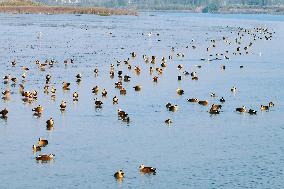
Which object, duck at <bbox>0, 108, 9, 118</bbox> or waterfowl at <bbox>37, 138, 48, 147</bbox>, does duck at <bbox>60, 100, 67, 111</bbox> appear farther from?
waterfowl at <bbox>37, 138, 48, 147</bbox>

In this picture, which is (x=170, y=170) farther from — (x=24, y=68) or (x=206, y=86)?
(x=24, y=68)

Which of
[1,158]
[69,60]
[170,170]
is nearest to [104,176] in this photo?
[170,170]

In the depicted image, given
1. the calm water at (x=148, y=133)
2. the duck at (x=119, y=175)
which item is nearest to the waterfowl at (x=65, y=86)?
the calm water at (x=148, y=133)

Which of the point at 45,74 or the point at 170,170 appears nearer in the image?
the point at 170,170

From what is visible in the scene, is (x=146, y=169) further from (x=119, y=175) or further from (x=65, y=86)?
(x=65, y=86)

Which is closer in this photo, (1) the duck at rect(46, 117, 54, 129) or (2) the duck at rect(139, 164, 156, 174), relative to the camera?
(2) the duck at rect(139, 164, 156, 174)

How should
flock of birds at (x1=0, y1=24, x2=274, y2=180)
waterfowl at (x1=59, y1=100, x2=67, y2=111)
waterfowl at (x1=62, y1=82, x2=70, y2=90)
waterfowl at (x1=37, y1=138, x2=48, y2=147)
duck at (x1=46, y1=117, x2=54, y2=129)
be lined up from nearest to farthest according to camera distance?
waterfowl at (x1=37, y1=138, x2=48, y2=147), flock of birds at (x1=0, y1=24, x2=274, y2=180), duck at (x1=46, y1=117, x2=54, y2=129), waterfowl at (x1=59, y1=100, x2=67, y2=111), waterfowl at (x1=62, y1=82, x2=70, y2=90)

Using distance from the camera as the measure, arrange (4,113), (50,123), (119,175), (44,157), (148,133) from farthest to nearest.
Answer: (4,113) → (50,123) → (148,133) → (44,157) → (119,175)

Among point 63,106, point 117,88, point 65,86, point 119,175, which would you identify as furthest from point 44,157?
point 117,88

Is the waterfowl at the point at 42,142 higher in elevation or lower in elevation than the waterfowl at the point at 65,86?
higher

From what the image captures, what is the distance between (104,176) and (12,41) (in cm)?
8180

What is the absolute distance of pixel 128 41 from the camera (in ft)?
427

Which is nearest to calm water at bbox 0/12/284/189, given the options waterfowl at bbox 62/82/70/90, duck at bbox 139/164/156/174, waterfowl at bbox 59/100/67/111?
duck at bbox 139/164/156/174

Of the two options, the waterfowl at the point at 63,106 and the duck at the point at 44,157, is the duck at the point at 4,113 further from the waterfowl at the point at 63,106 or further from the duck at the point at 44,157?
the duck at the point at 44,157
